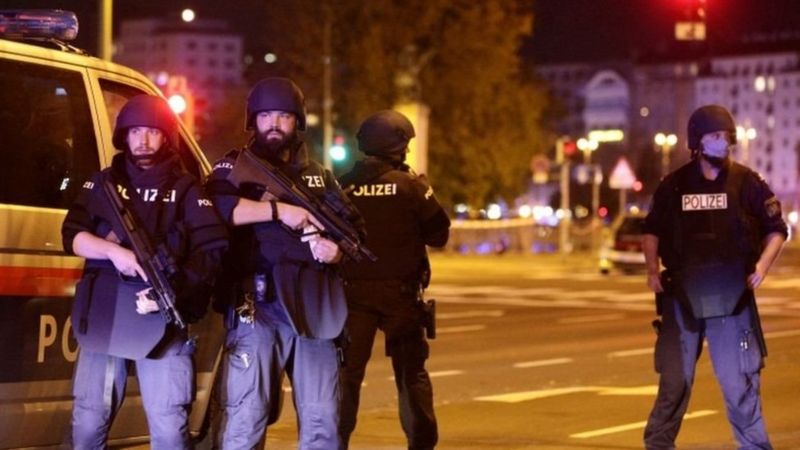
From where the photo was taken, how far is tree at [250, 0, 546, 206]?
47.4m

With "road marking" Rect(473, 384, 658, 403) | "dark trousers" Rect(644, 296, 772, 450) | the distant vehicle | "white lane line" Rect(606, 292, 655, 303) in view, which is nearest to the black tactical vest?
"dark trousers" Rect(644, 296, 772, 450)

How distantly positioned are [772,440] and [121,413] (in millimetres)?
4202

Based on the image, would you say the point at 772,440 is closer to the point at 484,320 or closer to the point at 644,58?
the point at 484,320

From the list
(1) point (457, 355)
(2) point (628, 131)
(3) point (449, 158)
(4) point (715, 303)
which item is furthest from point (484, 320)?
(2) point (628, 131)

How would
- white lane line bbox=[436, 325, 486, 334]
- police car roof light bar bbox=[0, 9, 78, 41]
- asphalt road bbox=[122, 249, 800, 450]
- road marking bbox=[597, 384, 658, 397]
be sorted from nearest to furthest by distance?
police car roof light bar bbox=[0, 9, 78, 41], asphalt road bbox=[122, 249, 800, 450], road marking bbox=[597, 384, 658, 397], white lane line bbox=[436, 325, 486, 334]

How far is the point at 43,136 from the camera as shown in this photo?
7.37 m

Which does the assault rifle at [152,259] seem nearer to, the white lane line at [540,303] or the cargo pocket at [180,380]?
the cargo pocket at [180,380]

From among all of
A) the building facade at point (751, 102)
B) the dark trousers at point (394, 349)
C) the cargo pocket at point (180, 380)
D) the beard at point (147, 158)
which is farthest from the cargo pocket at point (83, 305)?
the building facade at point (751, 102)

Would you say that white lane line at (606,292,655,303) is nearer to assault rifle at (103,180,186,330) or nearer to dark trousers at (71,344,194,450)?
dark trousers at (71,344,194,450)

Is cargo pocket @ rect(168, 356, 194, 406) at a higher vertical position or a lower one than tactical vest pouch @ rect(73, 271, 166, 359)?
lower

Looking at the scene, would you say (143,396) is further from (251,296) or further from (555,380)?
(555,380)

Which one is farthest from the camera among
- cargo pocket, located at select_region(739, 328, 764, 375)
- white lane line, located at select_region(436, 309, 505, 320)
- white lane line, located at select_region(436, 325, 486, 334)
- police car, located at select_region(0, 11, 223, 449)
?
white lane line, located at select_region(436, 309, 505, 320)

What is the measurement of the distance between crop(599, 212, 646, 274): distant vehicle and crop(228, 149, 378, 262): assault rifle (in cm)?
3019

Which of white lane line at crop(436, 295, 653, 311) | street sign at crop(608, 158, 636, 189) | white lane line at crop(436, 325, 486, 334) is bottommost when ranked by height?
white lane line at crop(436, 325, 486, 334)
